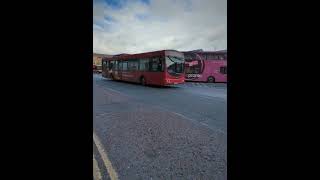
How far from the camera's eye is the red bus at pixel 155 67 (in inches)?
559

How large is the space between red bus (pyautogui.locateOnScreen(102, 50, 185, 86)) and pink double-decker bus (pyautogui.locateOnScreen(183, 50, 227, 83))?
7.92 metres

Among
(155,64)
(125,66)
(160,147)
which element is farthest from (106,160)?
(125,66)

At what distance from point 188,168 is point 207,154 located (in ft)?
2.14

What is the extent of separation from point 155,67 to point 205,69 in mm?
9743

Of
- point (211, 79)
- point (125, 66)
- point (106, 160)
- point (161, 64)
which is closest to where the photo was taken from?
point (106, 160)

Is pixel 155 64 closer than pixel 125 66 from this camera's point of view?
Yes

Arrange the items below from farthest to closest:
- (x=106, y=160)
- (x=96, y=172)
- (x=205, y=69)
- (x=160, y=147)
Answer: (x=205, y=69) → (x=160, y=147) → (x=106, y=160) → (x=96, y=172)

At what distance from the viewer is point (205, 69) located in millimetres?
22688

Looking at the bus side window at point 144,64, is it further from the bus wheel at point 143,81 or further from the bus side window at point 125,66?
the bus side window at point 125,66

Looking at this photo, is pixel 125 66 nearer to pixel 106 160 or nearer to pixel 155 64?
pixel 155 64

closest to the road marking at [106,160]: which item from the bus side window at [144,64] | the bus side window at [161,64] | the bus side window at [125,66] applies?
the bus side window at [161,64]
